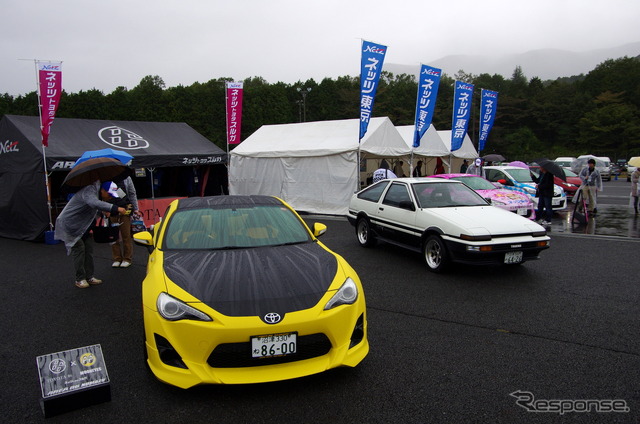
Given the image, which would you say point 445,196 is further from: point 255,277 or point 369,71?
point 369,71

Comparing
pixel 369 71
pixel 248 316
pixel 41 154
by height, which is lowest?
pixel 248 316

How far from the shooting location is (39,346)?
12.6ft

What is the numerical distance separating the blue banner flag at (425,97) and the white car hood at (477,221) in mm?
7835

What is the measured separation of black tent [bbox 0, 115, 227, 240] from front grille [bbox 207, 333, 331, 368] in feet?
30.6

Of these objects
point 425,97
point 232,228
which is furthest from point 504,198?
point 232,228

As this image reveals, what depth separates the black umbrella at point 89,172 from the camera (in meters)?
5.31

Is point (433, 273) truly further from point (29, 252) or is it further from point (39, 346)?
point (29, 252)

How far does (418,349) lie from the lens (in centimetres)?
364

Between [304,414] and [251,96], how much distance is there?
201ft

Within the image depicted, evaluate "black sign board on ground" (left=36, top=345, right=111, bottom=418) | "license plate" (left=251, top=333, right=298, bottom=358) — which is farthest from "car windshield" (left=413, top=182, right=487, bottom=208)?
"black sign board on ground" (left=36, top=345, right=111, bottom=418)

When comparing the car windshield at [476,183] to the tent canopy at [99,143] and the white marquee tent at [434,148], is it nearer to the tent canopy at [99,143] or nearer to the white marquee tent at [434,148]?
the white marquee tent at [434,148]

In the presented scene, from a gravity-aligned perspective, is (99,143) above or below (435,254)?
above

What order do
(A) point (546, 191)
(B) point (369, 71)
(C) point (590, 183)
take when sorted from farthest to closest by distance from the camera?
(B) point (369, 71)
(C) point (590, 183)
(A) point (546, 191)

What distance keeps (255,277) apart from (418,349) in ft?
5.33
